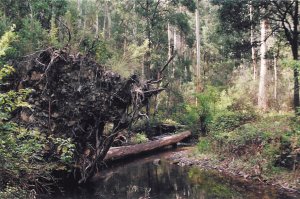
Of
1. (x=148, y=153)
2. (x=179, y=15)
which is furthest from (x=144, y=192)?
(x=179, y=15)

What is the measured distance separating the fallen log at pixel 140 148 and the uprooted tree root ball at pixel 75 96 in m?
3.74

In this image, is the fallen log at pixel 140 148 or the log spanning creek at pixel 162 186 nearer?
the log spanning creek at pixel 162 186

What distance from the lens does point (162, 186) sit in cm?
1137

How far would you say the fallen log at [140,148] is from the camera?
48.8ft

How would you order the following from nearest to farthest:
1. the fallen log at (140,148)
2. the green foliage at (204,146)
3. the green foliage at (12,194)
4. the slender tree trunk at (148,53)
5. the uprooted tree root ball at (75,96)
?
the green foliage at (12,194) → the uprooted tree root ball at (75,96) → the fallen log at (140,148) → the green foliage at (204,146) → the slender tree trunk at (148,53)

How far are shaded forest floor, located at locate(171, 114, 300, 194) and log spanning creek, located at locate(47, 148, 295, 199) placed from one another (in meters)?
0.66

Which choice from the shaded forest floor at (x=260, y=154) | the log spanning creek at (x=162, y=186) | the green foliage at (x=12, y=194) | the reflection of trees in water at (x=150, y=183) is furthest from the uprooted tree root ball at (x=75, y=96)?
the green foliage at (x=12, y=194)

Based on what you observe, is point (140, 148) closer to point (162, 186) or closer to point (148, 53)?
point (162, 186)

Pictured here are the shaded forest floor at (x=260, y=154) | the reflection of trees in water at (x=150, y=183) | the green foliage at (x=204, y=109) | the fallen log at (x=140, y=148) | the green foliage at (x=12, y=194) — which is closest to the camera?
the green foliage at (x=12, y=194)

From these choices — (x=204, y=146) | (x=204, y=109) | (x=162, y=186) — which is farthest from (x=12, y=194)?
(x=204, y=109)

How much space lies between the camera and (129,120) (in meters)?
11.2

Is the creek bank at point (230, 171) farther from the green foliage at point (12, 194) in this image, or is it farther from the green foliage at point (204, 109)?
the green foliage at point (12, 194)

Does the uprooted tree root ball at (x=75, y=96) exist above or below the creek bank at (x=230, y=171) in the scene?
above

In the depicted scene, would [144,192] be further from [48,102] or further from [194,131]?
[194,131]
